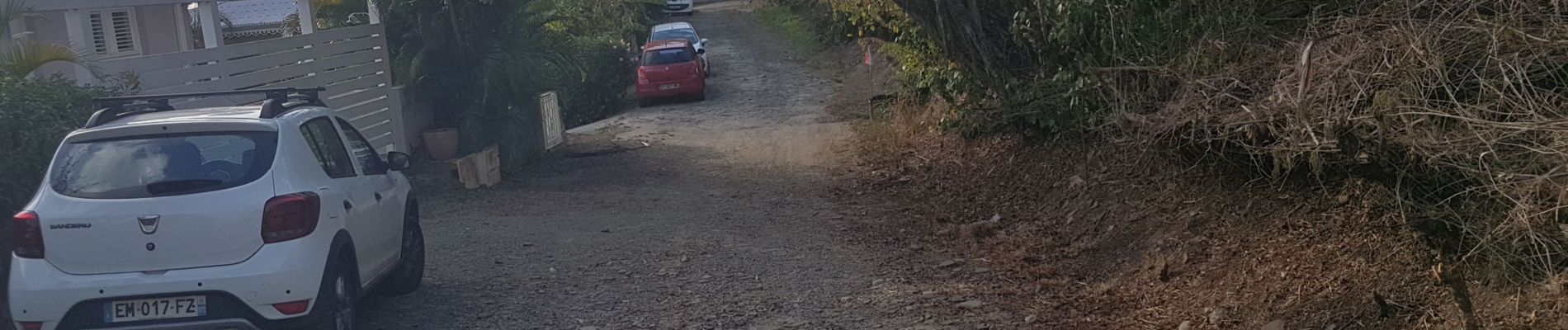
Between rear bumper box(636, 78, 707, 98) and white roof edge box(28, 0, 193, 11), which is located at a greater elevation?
white roof edge box(28, 0, 193, 11)

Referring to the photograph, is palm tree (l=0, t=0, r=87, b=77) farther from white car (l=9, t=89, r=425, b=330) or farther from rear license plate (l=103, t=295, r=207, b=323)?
rear license plate (l=103, t=295, r=207, b=323)

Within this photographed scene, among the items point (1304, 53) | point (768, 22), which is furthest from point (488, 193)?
point (768, 22)

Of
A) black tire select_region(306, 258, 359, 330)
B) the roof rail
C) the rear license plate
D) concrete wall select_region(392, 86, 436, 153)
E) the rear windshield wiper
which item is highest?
the roof rail

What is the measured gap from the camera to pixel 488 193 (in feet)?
47.0

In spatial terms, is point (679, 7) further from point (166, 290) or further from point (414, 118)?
point (166, 290)

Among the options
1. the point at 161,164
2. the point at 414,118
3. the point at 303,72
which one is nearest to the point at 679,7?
the point at 414,118

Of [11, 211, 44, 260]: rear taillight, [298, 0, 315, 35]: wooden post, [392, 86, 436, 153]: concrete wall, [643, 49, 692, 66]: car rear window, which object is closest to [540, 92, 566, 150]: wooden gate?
[392, 86, 436, 153]: concrete wall

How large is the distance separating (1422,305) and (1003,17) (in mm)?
6390

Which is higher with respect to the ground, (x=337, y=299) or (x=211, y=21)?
(x=211, y=21)

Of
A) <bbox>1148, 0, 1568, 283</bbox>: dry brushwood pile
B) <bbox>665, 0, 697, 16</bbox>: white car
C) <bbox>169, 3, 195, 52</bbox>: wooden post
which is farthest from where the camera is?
<bbox>665, 0, 697, 16</bbox>: white car

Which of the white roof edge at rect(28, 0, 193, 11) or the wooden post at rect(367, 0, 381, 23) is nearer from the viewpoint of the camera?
the white roof edge at rect(28, 0, 193, 11)

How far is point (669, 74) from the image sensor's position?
84.6ft

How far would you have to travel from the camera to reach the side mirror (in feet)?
26.7

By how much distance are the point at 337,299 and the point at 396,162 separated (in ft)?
5.24
